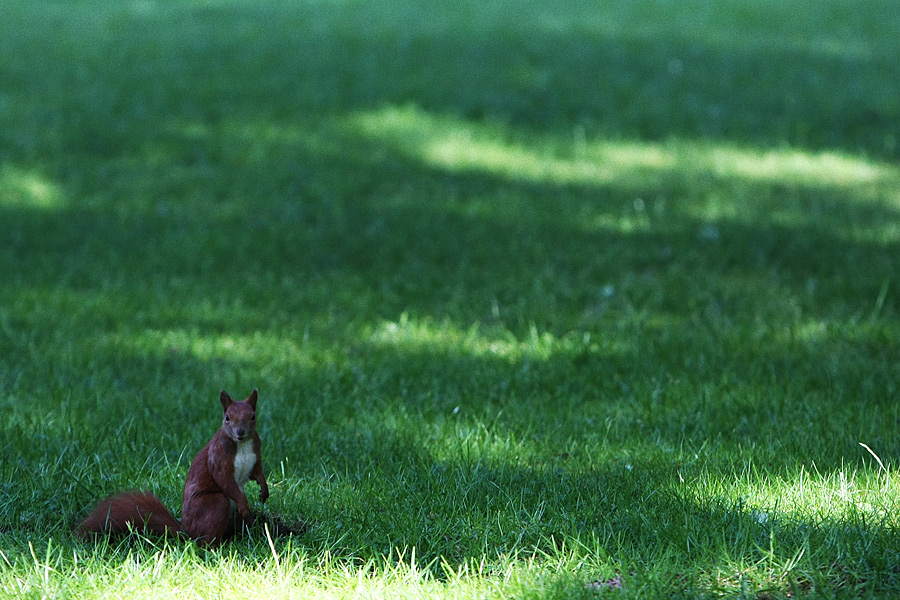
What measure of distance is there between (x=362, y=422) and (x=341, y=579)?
3.91 ft

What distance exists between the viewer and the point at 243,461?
2.77 meters

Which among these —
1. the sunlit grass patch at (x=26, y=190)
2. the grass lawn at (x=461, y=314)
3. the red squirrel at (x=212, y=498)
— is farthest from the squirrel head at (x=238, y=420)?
the sunlit grass patch at (x=26, y=190)

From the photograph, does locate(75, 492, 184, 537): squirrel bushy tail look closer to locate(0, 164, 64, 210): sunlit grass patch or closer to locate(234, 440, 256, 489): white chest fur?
locate(234, 440, 256, 489): white chest fur

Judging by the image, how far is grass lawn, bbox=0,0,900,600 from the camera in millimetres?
2861

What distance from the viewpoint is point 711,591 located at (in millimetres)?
2637

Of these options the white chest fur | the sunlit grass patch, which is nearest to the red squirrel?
the white chest fur

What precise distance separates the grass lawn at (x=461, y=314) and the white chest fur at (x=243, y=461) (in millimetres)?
214

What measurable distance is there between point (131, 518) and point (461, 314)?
8.52ft

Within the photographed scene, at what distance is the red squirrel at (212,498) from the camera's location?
2.74 metres

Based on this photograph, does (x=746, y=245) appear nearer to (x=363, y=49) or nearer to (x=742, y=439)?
(x=742, y=439)

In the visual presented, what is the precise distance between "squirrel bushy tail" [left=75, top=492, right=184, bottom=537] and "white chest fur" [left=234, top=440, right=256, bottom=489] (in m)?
0.24

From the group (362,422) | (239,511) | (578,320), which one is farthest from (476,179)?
(239,511)

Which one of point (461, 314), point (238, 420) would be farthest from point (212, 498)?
point (461, 314)

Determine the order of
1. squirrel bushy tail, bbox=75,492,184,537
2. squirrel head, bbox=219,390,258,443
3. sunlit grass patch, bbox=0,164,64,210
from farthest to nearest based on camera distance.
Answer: sunlit grass patch, bbox=0,164,64,210
squirrel bushy tail, bbox=75,492,184,537
squirrel head, bbox=219,390,258,443
